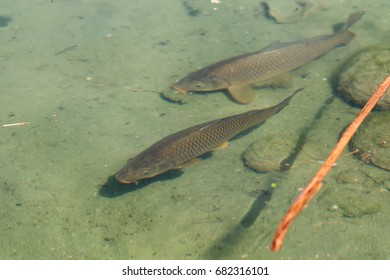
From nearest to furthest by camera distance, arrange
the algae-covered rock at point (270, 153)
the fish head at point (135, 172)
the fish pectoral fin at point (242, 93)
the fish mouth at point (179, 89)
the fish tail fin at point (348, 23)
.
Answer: the fish head at point (135, 172)
the algae-covered rock at point (270, 153)
the fish pectoral fin at point (242, 93)
the fish mouth at point (179, 89)
the fish tail fin at point (348, 23)

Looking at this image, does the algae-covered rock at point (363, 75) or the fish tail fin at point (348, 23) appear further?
the fish tail fin at point (348, 23)

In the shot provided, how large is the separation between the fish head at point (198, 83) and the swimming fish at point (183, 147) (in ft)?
4.27

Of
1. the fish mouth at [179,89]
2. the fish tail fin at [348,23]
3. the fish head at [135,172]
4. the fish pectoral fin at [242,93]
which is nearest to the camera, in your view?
the fish head at [135,172]

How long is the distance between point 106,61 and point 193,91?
1922 millimetres

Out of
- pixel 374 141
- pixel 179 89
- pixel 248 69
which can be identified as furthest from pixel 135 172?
pixel 248 69

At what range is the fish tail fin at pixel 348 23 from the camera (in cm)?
773

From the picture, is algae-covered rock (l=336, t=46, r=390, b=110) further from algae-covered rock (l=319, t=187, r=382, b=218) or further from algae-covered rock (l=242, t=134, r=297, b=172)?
algae-covered rock (l=319, t=187, r=382, b=218)

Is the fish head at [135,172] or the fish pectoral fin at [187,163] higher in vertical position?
the fish head at [135,172]

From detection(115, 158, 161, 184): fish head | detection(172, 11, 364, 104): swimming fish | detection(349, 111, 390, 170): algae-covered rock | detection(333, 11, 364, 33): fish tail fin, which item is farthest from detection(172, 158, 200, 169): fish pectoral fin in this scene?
detection(333, 11, 364, 33): fish tail fin

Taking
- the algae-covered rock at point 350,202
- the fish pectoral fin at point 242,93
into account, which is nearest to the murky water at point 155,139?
the algae-covered rock at point 350,202

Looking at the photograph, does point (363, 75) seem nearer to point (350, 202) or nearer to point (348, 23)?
point (348, 23)

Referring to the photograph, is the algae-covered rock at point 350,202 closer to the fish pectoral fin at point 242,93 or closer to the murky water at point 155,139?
the murky water at point 155,139

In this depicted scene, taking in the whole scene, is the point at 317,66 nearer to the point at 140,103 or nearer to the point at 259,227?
the point at 140,103
